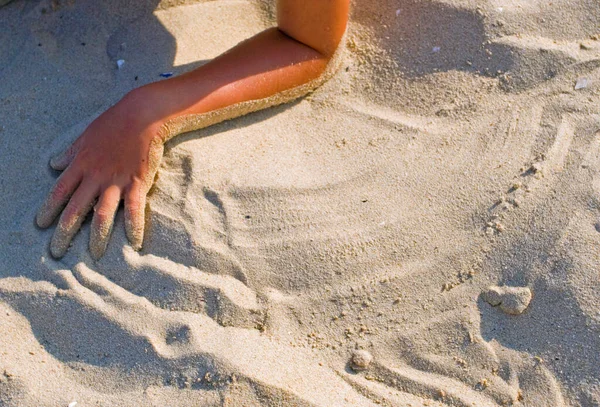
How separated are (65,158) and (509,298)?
141cm

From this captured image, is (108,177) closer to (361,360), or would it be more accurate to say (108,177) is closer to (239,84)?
(239,84)

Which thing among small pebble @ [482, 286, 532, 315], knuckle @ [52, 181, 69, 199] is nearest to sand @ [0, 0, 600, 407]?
small pebble @ [482, 286, 532, 315]

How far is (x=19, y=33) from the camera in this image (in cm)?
272

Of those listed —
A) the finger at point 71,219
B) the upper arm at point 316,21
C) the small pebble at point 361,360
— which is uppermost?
the upper arm at point 316,21

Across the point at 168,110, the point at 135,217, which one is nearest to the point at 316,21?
the point at 168,110

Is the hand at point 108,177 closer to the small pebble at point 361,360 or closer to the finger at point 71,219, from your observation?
the finger at point 71,219

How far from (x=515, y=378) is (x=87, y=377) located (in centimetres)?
115

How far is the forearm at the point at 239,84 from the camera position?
224 cm

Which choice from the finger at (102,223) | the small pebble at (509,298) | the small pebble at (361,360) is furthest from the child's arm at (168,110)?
the small pebble at (509,298)

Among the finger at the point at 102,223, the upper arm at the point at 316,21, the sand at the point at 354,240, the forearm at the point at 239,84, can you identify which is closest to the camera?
the sand at the point at 354,240

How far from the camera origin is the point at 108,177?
7.06 ft

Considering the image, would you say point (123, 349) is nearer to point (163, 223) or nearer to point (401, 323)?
point (163, 223)

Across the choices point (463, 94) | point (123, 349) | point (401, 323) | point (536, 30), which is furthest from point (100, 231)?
point (536, 30)

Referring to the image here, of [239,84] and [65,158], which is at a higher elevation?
[239,84]
